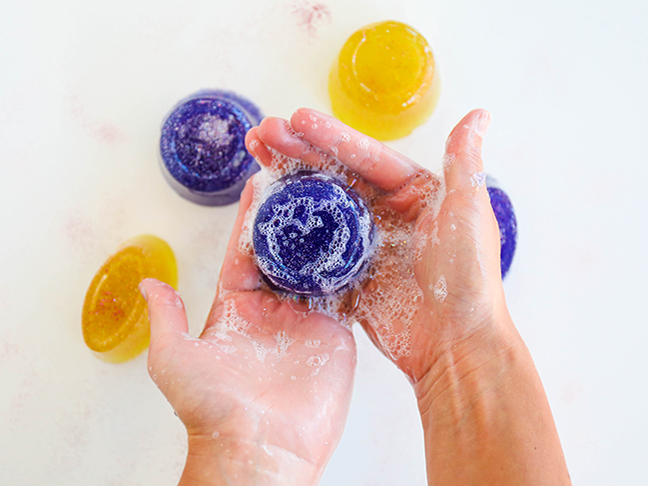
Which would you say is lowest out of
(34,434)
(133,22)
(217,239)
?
(34,434)

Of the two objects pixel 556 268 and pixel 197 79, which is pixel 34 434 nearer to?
pixel 197 79

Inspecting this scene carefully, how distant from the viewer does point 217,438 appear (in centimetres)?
78

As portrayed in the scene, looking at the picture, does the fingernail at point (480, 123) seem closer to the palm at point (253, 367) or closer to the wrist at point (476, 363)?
the wrist at point (476, 363)

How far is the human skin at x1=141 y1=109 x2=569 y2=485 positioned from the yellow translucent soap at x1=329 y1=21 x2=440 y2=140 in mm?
233

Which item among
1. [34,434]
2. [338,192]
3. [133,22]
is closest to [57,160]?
[133,22]

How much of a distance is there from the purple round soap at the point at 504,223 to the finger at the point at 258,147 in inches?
22.4

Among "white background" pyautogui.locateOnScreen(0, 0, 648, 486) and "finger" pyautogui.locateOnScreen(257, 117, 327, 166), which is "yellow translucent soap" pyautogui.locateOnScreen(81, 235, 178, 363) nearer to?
"white background" pyautogui.locateOnScreen(0, 0, 648, 486)

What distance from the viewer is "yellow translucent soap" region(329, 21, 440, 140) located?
1144mm

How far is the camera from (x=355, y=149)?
0.98 metres

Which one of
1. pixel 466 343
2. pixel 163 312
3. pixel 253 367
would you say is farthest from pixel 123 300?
pixel 466 343

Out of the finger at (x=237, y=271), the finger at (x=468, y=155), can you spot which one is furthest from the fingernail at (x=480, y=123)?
the finger at (x=237, y=271)

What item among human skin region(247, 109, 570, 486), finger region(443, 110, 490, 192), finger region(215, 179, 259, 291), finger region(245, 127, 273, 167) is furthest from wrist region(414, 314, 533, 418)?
finger region(245, 127, 273, 167)

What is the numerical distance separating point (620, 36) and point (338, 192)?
1040 mm

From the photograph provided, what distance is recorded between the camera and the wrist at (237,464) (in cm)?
77
